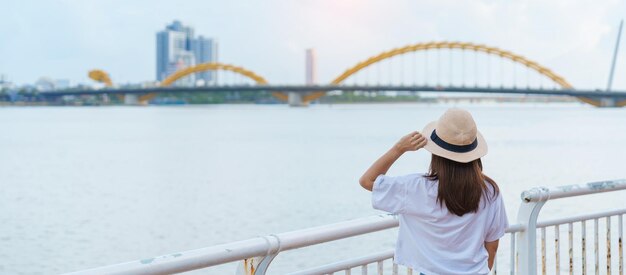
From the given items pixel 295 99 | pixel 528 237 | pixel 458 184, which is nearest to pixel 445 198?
pixel 458 184

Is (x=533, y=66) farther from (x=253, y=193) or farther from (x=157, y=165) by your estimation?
(x=253, y=193)

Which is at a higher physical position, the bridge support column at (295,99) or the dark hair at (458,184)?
the dark hair at (458,184)

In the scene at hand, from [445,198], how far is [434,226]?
125mm

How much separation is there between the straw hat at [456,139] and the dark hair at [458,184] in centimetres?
5

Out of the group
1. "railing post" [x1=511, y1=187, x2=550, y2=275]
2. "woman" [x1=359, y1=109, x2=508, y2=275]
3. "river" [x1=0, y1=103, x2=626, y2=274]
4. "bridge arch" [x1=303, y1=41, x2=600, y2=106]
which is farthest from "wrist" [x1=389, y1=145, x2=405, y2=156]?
"bridge arch" [x1=303, y1=41, x2=600, y2=106]

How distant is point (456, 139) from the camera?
8.77 feet

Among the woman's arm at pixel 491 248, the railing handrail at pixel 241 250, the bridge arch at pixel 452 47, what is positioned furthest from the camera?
the bridge arch at pixel 452 47

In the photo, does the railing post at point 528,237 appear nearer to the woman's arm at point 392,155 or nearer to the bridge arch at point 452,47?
the woman's arm at point 392,155

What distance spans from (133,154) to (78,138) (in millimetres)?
18695

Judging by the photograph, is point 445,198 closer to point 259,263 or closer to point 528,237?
point 259,263

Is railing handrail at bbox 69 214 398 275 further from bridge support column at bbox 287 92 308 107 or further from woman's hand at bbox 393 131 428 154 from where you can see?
bridge support column at bbox 287 92 308 107

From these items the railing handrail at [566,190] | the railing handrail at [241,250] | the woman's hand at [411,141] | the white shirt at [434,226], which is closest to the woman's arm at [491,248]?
the white shirt at [434,226]

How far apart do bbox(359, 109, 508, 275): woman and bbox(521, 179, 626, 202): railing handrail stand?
849 mm

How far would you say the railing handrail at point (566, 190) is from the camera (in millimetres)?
3650
